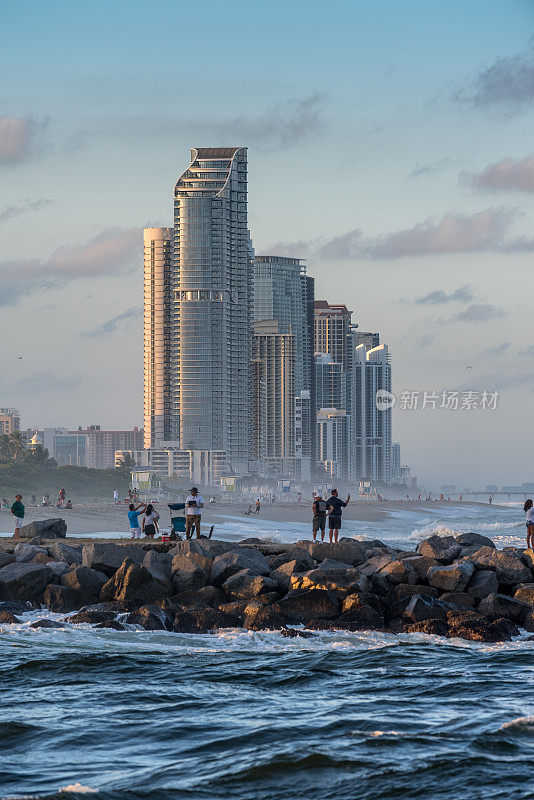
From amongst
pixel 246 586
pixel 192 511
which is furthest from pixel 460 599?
pixel 192 511

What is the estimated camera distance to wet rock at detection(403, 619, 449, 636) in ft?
75.3

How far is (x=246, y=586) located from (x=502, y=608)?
258 inches

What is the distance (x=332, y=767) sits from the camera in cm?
1268

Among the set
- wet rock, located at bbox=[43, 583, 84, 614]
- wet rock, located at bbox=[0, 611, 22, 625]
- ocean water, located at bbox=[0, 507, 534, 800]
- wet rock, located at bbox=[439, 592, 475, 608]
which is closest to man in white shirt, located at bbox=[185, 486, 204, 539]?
wet rock, located at bbox=[43, 583, 84, 614]

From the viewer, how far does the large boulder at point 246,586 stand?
25266mm

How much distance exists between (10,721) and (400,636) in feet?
34.1

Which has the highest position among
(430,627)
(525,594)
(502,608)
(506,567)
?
(506,567)

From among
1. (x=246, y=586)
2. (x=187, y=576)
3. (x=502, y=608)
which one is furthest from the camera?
(x=187, y=576)

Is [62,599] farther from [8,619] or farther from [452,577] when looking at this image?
[452,577]

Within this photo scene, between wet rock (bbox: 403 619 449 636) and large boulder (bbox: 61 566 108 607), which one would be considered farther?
large boulder (bbox: 61 566 108 607)

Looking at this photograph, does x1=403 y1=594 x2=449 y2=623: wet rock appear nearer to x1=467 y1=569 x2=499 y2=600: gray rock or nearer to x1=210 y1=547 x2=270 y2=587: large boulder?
x1=467 y1=569 x2=499 y2=600: gray rock

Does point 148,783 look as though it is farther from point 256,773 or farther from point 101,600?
point 101,600

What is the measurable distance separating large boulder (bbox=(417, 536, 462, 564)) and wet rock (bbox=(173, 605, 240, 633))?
826 centimetres

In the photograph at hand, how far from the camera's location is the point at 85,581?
25.9m
